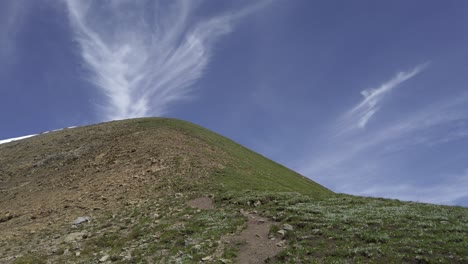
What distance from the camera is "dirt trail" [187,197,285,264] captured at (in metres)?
17.2

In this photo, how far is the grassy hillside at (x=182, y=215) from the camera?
56.3 feet

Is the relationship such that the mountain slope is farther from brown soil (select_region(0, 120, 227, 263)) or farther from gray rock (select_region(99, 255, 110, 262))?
gray rock (select_region(99, 255, 110, 262))

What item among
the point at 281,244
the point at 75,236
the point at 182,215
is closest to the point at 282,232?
the point at 281,244

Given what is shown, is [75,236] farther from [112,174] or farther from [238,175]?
[238,175]

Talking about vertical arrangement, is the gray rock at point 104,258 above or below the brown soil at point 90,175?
below

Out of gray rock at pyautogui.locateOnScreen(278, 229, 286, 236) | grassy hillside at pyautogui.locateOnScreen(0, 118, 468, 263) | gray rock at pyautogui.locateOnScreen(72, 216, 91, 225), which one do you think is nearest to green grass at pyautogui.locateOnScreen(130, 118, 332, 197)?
grassy hillside at pyautogui.locateOnScreen(0, 118, 468, 263)

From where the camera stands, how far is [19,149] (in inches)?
2235

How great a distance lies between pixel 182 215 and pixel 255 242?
24.1ft

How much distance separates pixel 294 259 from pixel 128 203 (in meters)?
16.5

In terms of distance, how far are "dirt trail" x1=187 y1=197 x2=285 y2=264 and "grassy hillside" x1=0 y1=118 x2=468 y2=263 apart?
16cm

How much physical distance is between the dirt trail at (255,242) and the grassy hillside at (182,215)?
155mm

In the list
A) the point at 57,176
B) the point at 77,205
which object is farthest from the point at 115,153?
the point at 77,205

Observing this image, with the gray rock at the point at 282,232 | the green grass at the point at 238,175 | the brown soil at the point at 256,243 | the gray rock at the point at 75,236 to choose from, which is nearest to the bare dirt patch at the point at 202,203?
the green grass at the point at 238,175

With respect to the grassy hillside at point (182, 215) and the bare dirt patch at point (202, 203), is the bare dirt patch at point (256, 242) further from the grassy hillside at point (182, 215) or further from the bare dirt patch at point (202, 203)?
the bare dirt patch at point (202, 203)
